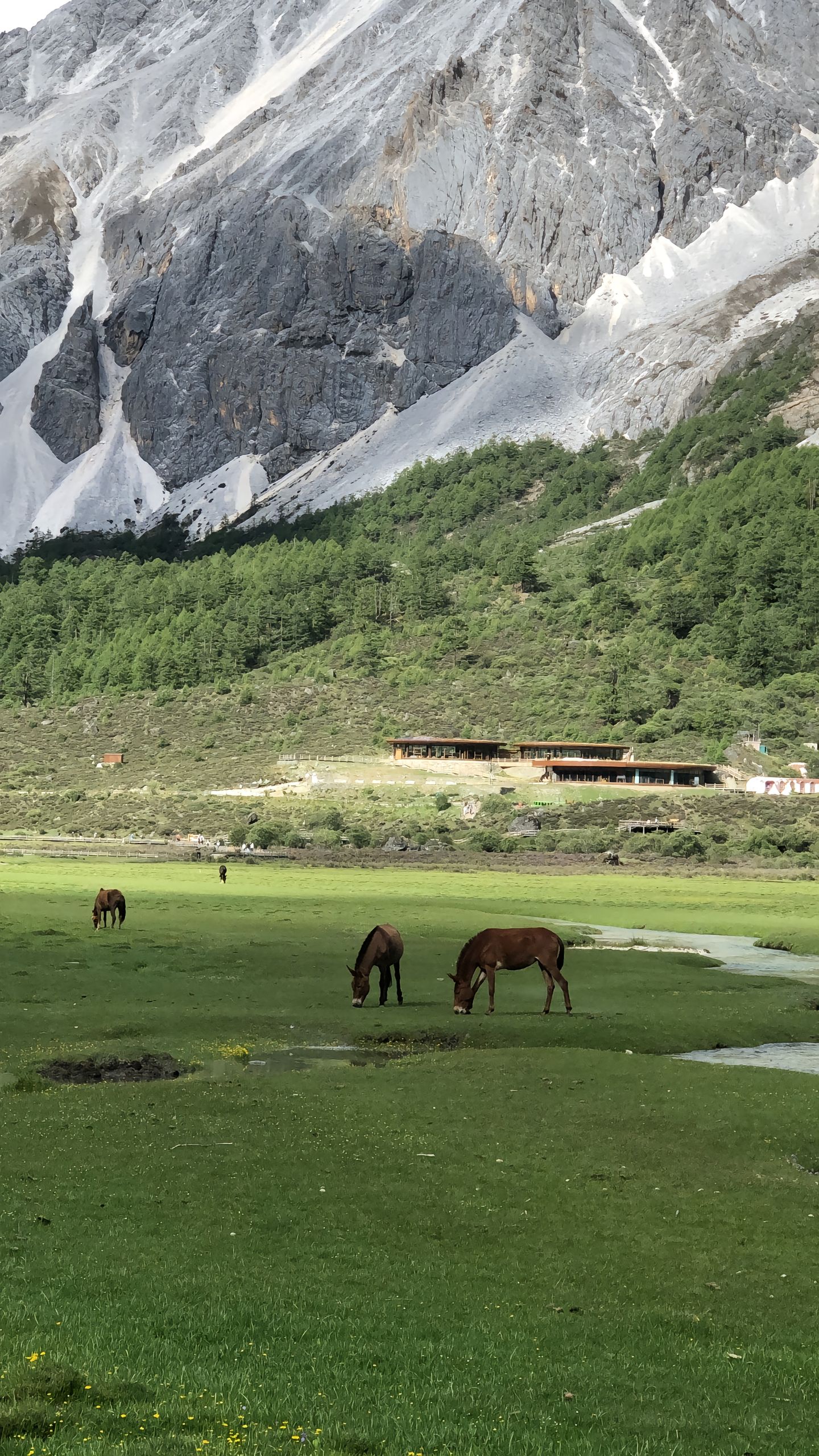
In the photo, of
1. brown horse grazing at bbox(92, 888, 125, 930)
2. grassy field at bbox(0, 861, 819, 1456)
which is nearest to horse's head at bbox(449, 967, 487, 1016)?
grassy field at bbox(0, 861, 819, 1456)

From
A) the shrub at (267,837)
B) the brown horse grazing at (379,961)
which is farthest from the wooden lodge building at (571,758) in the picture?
the brown horse grazing at (379,961)

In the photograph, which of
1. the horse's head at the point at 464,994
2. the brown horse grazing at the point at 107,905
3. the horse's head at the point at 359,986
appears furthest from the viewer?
the brown horse grazing at the point at 107,905

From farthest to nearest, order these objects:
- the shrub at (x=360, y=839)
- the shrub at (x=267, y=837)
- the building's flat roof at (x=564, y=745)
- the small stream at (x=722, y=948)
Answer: the building's flat roof at (x=564, y=745)
the shrub at (x=360, y=839)
the shrub at (x=267, y=837)
the small stream at (x=722, y=948)

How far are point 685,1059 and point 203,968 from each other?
49.9 feet

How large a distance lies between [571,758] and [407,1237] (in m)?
115

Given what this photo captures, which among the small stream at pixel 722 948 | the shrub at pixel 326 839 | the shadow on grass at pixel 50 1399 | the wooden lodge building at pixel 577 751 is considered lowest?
the small stream at pixel 722 948

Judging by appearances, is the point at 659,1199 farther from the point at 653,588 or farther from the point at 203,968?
the point at 653,588

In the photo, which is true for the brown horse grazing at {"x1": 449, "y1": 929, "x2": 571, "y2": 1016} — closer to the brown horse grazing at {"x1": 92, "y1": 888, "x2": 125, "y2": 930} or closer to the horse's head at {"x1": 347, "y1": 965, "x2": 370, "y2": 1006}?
the horse's head at {"x1": 347, "y1": 965, "x2": 370, "y2": 1006}

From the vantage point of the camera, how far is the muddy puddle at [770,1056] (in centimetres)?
2644

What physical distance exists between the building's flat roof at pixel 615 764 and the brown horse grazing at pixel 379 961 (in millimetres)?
89847

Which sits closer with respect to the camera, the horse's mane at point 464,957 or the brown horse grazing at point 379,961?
the horse's mane at point 464,957

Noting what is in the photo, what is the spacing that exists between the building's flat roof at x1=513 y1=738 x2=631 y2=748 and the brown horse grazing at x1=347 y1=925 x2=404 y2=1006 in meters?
93.8

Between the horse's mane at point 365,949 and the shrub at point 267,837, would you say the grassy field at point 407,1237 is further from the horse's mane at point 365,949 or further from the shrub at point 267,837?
the shrub at point 267,837

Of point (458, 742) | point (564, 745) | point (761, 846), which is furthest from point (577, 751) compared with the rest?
point (761, 846)
